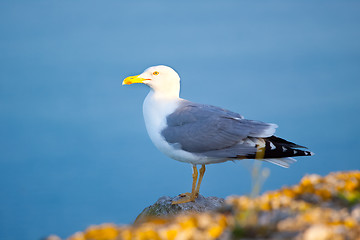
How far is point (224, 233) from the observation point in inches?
148

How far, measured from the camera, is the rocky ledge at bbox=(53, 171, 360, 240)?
11.8 ft

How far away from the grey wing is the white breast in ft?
0.35

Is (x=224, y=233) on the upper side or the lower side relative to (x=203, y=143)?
lower

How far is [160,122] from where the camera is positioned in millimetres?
8133

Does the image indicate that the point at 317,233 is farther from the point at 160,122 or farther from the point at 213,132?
the point at 160,122

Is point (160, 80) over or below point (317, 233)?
over

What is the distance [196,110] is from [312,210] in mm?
4193

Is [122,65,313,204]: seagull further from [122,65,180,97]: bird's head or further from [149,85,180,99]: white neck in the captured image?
[122,65,180,97]: bird's head

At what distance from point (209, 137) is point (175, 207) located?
1320 mm

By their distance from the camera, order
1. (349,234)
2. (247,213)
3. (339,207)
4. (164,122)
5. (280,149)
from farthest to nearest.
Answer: (164,122) → (280,149) → (339,207) → (247,213) → (349,234)

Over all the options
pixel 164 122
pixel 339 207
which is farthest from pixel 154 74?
pixel 339 207

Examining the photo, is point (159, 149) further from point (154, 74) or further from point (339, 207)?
point (339, 207)

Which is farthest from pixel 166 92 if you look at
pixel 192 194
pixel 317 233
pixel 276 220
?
pixel 317 233

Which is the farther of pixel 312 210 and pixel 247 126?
pixel 247 126
